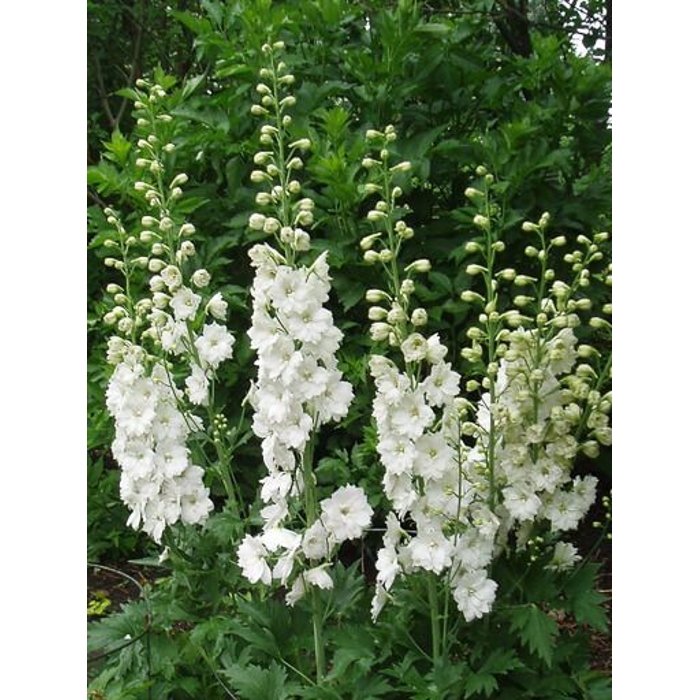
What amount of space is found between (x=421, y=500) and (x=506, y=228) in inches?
49.2

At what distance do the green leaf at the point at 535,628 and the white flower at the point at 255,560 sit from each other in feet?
1.76

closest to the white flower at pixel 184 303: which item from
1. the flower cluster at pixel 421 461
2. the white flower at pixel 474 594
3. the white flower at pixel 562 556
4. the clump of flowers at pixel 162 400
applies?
the clump of flowers at pixel 162 400

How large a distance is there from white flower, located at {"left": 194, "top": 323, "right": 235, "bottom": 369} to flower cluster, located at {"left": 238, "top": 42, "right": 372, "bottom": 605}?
37 cm

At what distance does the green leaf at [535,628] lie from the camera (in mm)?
2164

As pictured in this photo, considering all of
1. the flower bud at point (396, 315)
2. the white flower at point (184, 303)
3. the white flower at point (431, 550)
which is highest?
the white flower at point (184, 303)

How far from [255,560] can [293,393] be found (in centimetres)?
40

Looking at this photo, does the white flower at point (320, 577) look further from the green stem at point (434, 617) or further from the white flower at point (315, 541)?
the green stem at point (434, 617)

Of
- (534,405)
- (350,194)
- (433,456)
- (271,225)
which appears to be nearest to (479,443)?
(534,405)

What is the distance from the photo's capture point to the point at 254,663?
2480mm

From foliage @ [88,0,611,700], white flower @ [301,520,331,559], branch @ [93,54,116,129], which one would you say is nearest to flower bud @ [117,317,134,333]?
foliage @ [88,0,611,700]

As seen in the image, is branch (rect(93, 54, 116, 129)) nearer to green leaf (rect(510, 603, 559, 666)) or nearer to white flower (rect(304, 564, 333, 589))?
white flower (rect(304, 564, 333, 589))

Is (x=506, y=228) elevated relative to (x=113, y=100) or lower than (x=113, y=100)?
lower
